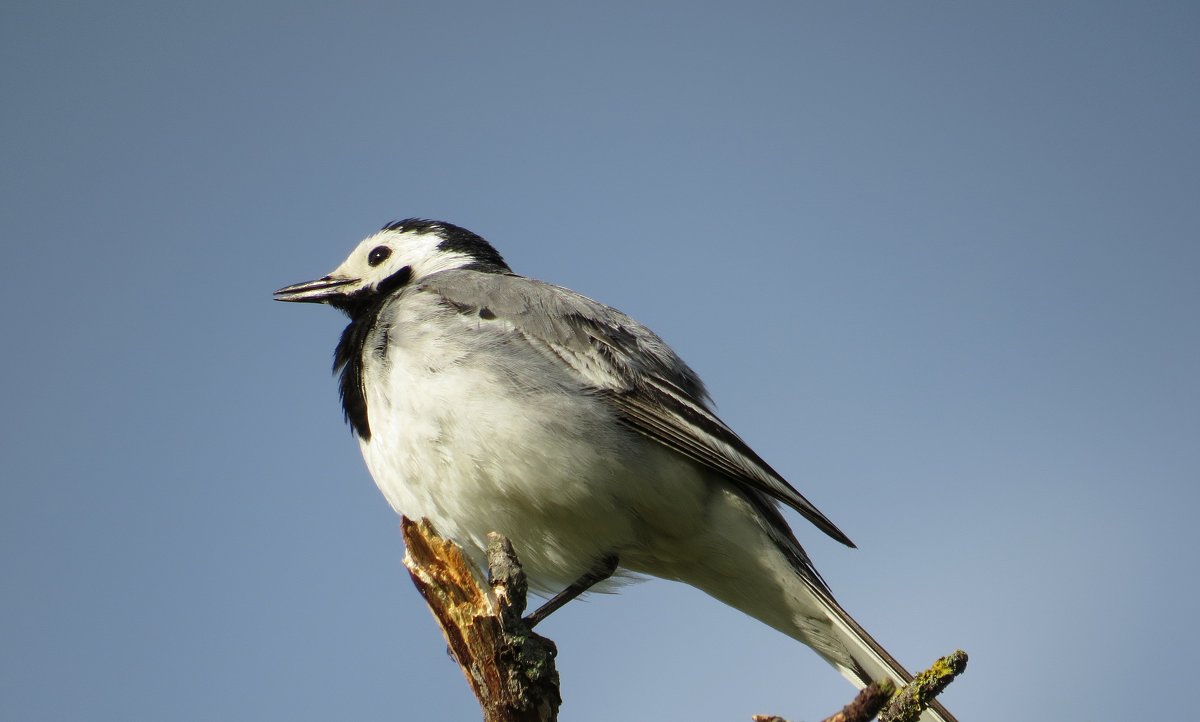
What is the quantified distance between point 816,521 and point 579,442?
153 cm

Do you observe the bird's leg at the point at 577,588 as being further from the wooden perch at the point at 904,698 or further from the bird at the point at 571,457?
the wooden perch at the point at 904,698

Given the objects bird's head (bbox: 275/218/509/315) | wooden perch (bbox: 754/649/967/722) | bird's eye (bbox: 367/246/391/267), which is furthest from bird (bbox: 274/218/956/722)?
wooden perch (bbox: 754/649/967/722)

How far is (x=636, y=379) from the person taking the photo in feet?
22.7

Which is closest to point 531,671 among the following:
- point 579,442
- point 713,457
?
point 579,442

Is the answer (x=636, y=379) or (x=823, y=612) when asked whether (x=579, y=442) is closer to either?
(x=636, y=379)

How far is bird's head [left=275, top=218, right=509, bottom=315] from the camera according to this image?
835 centimetres

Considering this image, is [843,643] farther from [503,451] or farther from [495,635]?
[495,635]

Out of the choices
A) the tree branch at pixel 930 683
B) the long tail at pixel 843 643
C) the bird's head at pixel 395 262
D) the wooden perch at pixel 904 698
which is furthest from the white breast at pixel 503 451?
the tree branch at pixel 930 683

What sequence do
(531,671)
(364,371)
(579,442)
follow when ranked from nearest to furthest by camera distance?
(531,671), (579,442), (364,371)

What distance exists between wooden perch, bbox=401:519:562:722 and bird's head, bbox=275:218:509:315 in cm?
359

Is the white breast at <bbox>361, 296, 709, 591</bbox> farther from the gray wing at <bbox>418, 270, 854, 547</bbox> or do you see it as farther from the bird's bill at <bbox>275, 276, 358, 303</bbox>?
the bird's bill at <bbox>275, 276, 358, 303</bbox>

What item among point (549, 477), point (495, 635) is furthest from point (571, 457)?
point (495, 635)

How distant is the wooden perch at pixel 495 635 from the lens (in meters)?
4.74

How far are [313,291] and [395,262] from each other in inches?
26.0
